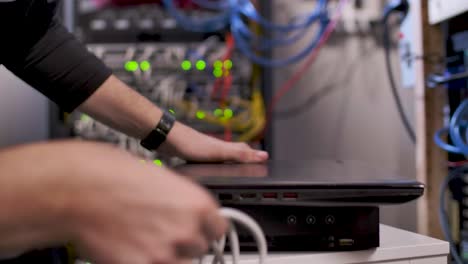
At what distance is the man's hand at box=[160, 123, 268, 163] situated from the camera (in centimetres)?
78

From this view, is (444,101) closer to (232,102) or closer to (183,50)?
(232,102)

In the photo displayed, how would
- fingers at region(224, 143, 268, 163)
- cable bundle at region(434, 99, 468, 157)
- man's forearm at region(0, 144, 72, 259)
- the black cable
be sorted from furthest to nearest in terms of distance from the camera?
the black cable < cable bundle at region(434, 99, 468, 157) < fingers at region(224, 143, 268, 163) < man's forearm at region(0, 144, 72, 259)

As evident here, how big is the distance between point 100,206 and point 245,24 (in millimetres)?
1307

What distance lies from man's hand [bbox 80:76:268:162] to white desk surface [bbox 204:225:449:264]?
0.28m

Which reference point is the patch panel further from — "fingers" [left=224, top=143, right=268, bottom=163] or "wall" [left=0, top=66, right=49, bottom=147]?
"fingers" [left=224, top=143, right=268, bottom=163]

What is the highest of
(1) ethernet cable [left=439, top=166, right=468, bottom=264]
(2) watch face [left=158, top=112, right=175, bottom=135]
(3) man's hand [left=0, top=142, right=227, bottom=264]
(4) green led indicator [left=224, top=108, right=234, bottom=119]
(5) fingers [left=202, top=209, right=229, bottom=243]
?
(3) man's hand [left=0, top=142, right=227, bottom=264]

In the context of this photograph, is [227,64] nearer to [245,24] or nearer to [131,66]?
[245,24]

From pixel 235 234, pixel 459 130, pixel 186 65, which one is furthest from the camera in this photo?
pixel 186 65

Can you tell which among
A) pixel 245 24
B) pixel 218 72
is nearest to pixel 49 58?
pixel 218 72

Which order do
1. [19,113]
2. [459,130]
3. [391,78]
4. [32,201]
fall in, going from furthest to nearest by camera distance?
[391,78] → [19,113] → [459,130] → [32,201]

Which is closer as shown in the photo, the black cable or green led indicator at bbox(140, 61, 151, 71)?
green led indicator at bbox(140, 61, 151, 71)

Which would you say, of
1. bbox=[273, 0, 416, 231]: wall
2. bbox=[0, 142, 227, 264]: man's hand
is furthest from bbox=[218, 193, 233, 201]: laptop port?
bbox=[273, 0, 416, 231]: wall

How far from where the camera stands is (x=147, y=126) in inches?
31.7

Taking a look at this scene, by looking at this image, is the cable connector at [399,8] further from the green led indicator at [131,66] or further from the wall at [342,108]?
the green led indicator at [131,66]
